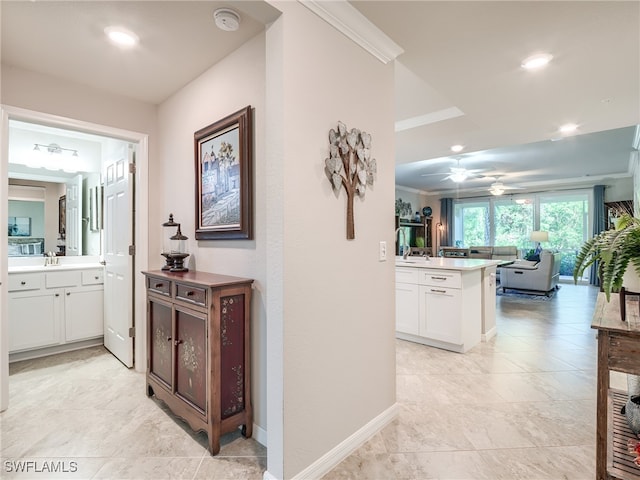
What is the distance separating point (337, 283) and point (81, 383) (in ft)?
8.02

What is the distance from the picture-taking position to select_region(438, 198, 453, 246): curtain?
10.8m

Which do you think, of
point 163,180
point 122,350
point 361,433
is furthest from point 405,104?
point 122,350

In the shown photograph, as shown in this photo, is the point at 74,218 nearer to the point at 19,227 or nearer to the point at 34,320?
the point at 19,227

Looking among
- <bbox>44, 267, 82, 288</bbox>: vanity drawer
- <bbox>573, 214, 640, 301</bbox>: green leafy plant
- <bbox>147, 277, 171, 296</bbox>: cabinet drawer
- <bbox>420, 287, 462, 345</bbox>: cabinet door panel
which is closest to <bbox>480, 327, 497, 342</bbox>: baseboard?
<bbox>420, 287, 462, 345</bbox>: cabinet door panel

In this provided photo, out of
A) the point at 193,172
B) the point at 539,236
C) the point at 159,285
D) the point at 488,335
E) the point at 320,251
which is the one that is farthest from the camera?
the point at 539,236

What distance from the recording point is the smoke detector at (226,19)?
5.49 feet

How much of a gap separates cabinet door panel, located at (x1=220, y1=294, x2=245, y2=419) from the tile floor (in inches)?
10.3

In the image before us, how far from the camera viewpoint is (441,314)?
3.43 meters

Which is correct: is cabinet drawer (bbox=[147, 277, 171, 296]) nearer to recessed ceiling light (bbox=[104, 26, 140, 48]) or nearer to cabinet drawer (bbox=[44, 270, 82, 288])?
recessed ceiling light (bbox=[104, 26, 140, 48])

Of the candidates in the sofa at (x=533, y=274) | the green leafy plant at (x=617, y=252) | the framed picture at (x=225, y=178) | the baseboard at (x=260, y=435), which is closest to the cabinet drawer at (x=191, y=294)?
the framed picture at (x=225, y=178)

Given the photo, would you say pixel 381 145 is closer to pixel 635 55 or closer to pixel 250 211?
pixel 250 211

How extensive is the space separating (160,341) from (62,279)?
191cm

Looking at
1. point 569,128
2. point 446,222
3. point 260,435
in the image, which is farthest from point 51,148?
point 446,222

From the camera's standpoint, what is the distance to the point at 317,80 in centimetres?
165
